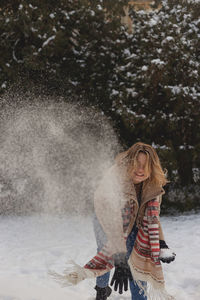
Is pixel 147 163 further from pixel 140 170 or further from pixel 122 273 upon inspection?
pixel 122 273

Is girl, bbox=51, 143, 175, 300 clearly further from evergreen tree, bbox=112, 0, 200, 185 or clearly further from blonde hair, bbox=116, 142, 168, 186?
evergreen tree, bbox=112, 0, 200, 185

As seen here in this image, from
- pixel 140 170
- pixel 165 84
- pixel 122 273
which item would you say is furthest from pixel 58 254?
pixel 165 84

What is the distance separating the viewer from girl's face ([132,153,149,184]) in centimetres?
267

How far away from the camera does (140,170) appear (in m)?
2.67

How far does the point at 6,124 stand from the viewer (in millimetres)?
7609

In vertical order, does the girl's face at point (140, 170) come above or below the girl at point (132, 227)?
above

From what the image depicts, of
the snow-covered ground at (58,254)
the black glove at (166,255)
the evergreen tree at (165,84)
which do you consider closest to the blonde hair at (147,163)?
the black glove at (166,255)

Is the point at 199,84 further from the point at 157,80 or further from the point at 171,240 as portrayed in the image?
the point at 171,240

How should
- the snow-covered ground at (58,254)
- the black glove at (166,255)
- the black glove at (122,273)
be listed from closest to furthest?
the black glove at (166,255), the black glove at (122,273), the snow-covered ground at (58,254)

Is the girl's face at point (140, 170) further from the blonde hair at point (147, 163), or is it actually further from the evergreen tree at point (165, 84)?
the evergreen tree at point (165, 84)

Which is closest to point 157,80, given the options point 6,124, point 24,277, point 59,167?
point 59,167

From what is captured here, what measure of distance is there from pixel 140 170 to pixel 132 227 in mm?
444

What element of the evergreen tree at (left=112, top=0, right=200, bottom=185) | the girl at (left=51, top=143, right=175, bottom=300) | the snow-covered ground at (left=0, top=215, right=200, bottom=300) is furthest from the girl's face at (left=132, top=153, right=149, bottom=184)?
the evergreen tree at (left=112, top=0, right=200, bottom=185)

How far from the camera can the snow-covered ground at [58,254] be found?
357 cm
